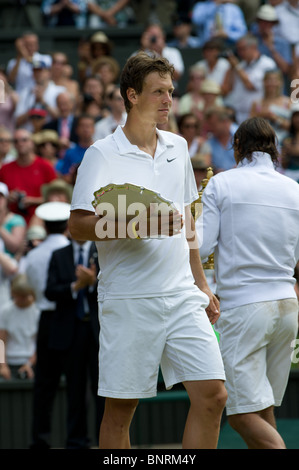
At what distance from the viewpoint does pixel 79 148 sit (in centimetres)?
1066

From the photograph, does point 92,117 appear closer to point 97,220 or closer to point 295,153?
point 295,153

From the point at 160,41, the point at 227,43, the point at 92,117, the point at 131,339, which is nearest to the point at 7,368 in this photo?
the point at 92,117

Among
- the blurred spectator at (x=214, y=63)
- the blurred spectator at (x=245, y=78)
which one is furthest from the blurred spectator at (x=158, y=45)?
the blurred spectator at (x=245, y=78)

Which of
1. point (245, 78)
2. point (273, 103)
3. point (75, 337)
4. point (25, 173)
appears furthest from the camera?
point (245, 78)

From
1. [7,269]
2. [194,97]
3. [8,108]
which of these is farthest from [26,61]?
[7,269]

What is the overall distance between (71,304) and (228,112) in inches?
161

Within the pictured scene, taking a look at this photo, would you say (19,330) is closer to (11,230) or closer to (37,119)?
(11,230)

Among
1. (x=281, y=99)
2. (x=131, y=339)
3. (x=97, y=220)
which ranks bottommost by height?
(x=131, y=339)

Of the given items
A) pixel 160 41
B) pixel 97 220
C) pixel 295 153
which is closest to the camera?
pixel 97 220

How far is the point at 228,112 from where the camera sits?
35.0 feet

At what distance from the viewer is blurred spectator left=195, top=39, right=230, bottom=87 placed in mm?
12609

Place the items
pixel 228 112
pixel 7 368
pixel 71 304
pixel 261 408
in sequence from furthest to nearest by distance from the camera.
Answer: pixel 228 112 → pixel 7 368 → pixel 71 304 → pixel 261 408

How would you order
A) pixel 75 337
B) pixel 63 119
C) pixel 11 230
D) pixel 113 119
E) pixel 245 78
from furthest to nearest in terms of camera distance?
pixel 245 78
pixel 63 119
pixel 113 119
pixel 11 230
pixel 75 337

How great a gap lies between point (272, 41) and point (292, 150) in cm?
383
